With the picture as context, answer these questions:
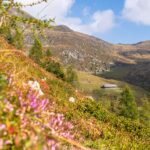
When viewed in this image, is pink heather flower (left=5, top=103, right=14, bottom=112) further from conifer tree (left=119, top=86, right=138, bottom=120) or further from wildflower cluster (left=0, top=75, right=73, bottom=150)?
conifer tree (left=119, top=86, right=138, bottom=120)

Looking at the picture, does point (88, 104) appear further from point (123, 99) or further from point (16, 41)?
point (16, 41)

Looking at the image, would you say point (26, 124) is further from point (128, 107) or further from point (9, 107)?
point (128, 107)

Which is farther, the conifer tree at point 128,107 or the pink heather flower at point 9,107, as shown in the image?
the conifer tree at point 128,107

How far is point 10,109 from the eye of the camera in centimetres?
344

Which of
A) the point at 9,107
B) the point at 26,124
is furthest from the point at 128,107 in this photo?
the point at 9,107

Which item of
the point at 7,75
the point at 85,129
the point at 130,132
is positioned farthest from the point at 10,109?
the point at 130,132

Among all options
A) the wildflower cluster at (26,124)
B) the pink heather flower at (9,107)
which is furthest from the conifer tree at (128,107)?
the pink heather flower at (9,107)

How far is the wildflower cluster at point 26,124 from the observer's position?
3.21 meters

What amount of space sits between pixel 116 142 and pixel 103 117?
655 cm

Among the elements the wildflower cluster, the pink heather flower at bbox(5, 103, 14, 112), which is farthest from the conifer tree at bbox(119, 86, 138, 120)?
the pink heather flower at bbox(5, 103, 14, 112)

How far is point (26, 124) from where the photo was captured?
11.8 ft

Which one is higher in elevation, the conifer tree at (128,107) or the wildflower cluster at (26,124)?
the wildflower cluster at (26,124)

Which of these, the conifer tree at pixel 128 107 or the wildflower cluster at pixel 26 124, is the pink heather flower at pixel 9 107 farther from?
the conifer tree at pixel 128 107

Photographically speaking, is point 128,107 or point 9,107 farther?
point 128,107
